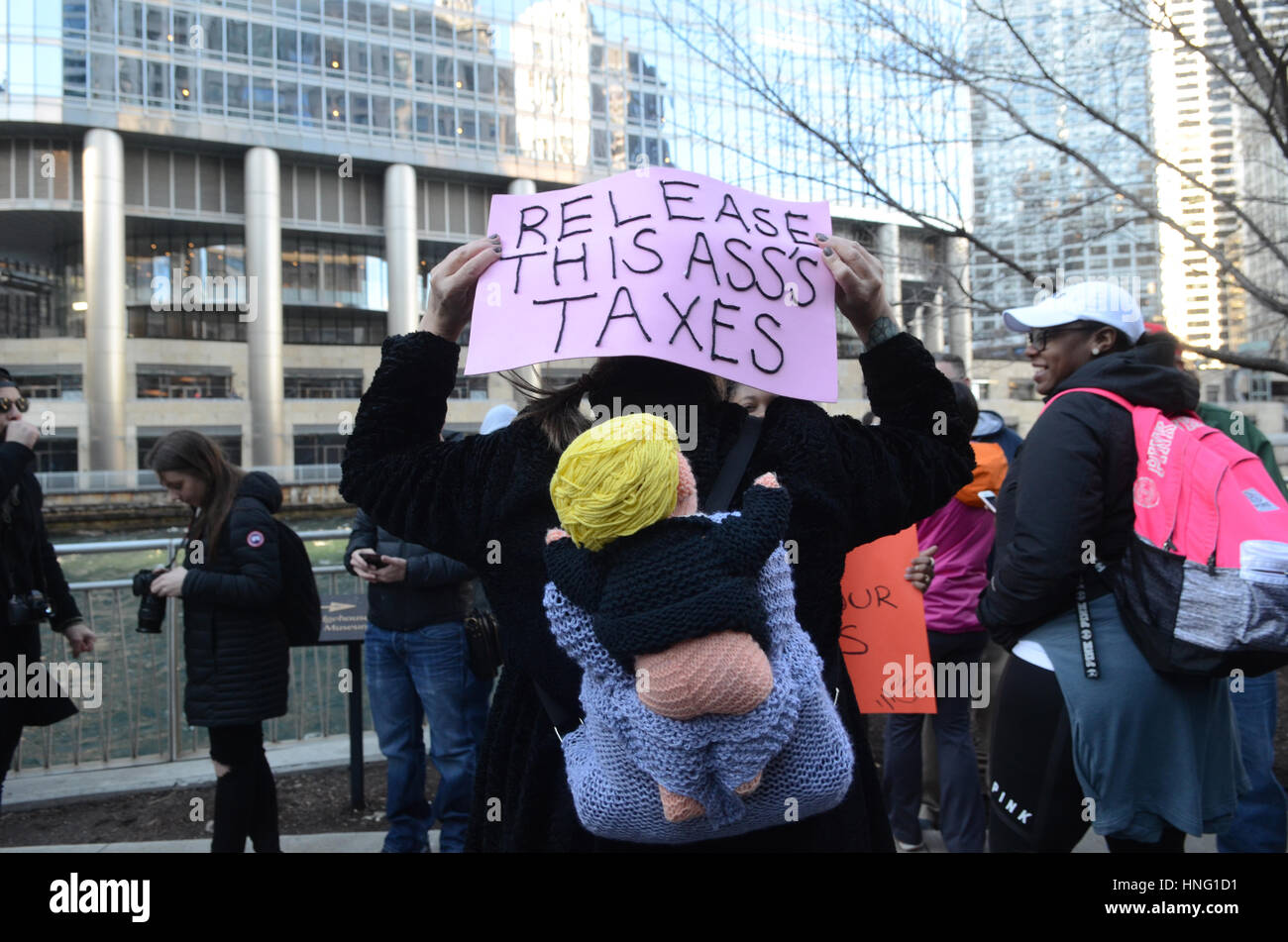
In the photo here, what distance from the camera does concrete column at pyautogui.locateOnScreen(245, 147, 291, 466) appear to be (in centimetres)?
3894

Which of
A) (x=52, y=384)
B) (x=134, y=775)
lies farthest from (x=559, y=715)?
(x=52, y=384)

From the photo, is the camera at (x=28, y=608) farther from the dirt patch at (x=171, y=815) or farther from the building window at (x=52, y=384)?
the building window at (x=52, y=384)

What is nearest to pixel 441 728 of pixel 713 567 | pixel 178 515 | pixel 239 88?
pixel 713 567

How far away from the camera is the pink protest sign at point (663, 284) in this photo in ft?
5.41

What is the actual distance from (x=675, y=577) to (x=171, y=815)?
4.96 m

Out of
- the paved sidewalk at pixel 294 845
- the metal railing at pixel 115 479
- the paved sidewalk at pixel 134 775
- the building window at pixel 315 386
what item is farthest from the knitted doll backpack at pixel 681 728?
the building window at pixel 315 386

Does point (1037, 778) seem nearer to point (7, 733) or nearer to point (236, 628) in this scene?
point (236, 628)

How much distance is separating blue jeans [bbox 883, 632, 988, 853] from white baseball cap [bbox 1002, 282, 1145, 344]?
1.78m

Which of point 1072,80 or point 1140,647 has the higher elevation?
point 1072,80

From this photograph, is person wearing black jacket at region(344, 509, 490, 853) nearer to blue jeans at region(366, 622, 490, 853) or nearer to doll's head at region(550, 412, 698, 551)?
blue jeans at region(366, 622, 490, 853)

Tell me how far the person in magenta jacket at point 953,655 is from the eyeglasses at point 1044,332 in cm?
109

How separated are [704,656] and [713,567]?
0.42 ft

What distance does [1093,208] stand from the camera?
271 inches

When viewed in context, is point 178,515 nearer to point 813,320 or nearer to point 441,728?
point 441,728
